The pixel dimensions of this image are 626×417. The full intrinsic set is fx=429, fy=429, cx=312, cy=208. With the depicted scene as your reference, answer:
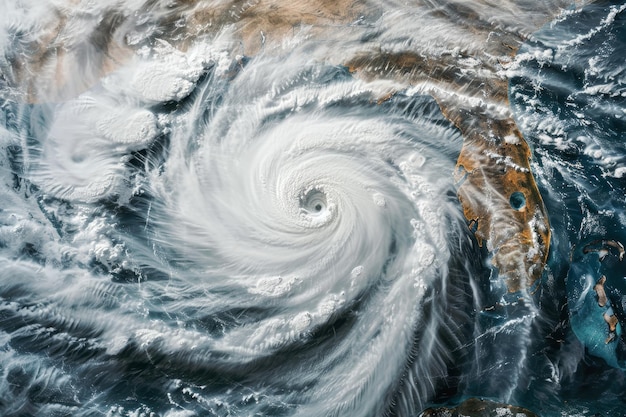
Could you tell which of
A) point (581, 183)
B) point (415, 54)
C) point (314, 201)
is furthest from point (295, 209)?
point (581, 183)

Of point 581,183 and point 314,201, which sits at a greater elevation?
point 581,183

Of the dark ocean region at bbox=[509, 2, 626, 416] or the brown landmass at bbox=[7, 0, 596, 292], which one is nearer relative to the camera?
the dark ocean region at bbox=[509, 2, 626, 416]

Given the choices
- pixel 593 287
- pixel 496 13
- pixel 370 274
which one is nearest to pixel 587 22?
pixel 496 13

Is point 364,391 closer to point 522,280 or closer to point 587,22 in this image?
point 522,280

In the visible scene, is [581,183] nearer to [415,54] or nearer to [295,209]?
[415,54]

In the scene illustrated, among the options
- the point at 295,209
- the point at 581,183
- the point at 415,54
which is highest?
the point at 415,54

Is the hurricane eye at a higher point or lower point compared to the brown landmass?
lower

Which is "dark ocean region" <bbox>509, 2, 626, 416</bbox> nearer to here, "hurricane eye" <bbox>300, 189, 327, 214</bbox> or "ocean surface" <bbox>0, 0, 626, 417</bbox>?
"ocean surface" <bbox>0, 0, 626, 417</bbox>

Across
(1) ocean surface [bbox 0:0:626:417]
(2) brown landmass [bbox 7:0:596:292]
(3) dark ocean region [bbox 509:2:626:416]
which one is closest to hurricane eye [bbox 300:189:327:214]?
(1) ocean surface [bbox 0:0:626:417]

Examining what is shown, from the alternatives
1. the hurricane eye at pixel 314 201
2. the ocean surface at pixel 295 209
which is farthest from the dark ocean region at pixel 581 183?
the hurricane eye at pixel 314 201
